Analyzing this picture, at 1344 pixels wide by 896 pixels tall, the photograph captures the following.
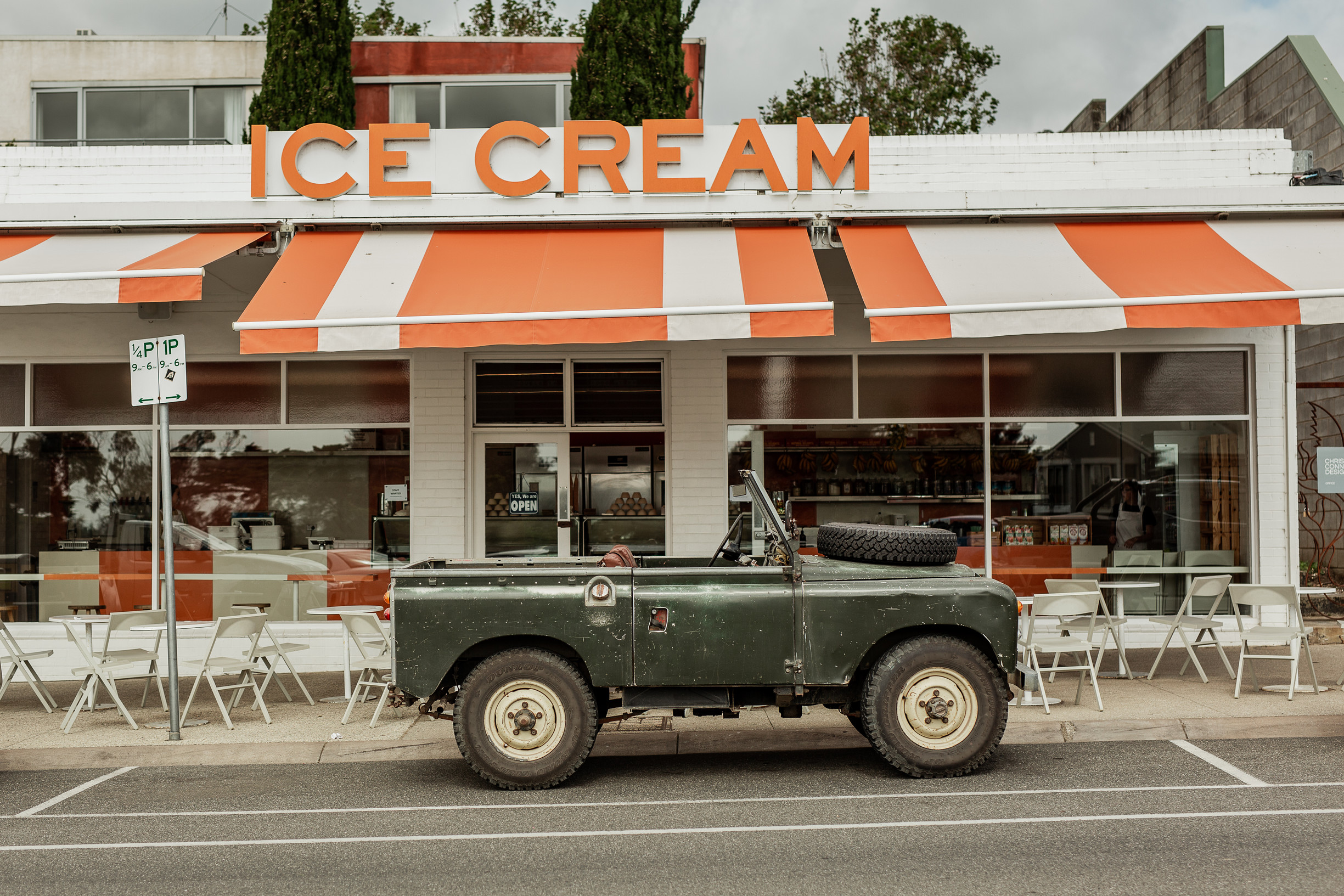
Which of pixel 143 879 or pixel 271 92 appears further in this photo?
pixel 271 92

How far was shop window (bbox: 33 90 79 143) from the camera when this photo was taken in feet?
71.4

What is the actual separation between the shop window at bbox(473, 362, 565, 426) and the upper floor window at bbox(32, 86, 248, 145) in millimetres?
12807

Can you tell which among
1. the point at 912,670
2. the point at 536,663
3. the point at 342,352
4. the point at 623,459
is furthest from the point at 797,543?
the point at 342,352

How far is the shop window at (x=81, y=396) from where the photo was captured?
35.8 ft

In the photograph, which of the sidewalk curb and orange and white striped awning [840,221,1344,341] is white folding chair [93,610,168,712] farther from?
orange and white striped awning [840,221,1344,341]

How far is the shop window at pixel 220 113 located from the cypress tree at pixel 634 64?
881 centimetres

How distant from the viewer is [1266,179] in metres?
10.6

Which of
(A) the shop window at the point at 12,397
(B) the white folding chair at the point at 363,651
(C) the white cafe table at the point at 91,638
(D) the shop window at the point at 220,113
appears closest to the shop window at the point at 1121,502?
(B) the white folding chair at the point at 363,651

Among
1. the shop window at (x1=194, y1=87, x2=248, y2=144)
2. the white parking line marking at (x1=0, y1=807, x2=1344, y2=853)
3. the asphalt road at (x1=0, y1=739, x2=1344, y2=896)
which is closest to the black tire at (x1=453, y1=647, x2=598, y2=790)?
the asphalt road at (x1=0, y1=739, x2=1344, y2=896)

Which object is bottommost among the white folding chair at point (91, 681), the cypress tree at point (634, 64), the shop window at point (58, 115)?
the white folding chair at point (91, 681)

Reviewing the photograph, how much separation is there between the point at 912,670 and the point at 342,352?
22.6ft

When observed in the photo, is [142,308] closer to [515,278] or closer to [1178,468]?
[515,278]

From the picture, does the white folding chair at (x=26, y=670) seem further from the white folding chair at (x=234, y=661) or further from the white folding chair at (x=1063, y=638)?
the white folding chair at (x=1063, y=638)

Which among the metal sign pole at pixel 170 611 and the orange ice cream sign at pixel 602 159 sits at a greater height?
the orange ice cream sign at pixel 602 159
